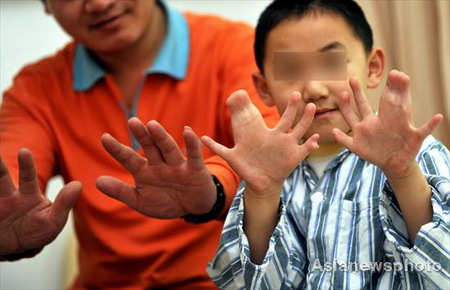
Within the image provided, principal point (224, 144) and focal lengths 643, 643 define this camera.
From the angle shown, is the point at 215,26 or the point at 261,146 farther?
the point at 215,26

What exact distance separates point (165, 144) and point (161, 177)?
6 centimetres

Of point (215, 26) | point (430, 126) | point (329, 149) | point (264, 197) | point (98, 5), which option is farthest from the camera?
point (215, 26)

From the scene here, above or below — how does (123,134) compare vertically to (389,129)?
below

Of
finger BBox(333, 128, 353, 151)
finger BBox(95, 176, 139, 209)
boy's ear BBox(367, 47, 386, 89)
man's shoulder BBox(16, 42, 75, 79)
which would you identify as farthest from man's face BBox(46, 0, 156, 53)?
finger BBox(333, 128, 353, 151)

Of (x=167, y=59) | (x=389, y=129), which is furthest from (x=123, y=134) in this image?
(x=389, y=129)

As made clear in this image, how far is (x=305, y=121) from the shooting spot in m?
Result: 0.75

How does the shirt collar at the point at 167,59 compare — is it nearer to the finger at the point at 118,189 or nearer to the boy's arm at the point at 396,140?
the finger at the point at 118,189

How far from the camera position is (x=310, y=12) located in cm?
85

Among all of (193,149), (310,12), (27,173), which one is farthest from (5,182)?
(310,12)

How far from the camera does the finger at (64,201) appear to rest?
3.01ft

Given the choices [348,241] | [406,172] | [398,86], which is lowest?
[348,241]

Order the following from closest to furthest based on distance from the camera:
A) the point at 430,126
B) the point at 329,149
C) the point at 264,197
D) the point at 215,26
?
the point at 430,126 → the point at 264,197 → the point at 329,149 → the point at 215,26

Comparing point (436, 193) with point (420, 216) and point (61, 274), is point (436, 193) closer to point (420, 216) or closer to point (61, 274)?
point (420, 216)

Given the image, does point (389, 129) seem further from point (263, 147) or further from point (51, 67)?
point (51, 67)
